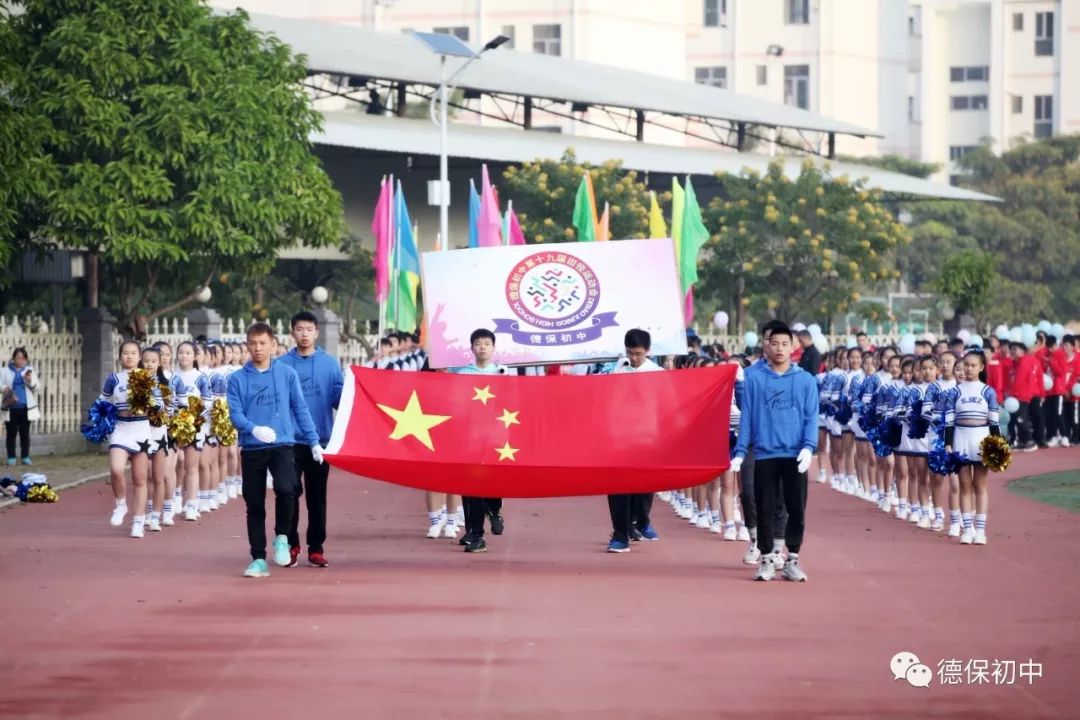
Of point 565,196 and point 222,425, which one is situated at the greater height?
point 565,196

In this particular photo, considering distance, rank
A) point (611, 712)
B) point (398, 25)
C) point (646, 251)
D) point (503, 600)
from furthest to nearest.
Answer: point (398, 25), point (646, 251), point (503, 600), point (611, 712)

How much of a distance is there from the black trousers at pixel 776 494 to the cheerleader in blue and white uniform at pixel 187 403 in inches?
240

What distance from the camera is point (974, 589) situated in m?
14.1

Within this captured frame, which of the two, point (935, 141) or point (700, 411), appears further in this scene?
point (935, 141)

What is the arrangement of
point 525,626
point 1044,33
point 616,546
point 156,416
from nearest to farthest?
point 525,626 → point 616,546 → point 156,416 → point 1044,33

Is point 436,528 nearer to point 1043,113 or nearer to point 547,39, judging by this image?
point 547,39

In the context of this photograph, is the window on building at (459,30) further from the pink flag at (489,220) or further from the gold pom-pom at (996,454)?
the gold pom-pom at (996,454)

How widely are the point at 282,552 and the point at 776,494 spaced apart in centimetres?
371

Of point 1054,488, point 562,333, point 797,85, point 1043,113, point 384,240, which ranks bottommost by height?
point 1054,488

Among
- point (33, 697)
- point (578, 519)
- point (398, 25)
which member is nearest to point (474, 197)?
point (578, 519)

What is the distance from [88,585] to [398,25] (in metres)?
62.5

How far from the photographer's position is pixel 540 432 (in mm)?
15852

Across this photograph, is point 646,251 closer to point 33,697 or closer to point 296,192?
point 33,697

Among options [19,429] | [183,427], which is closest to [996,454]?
[183,427]
